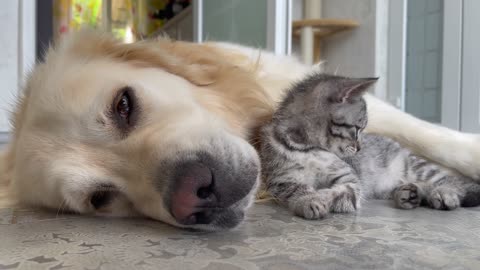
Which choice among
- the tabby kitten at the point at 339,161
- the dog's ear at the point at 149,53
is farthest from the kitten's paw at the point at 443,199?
the dog's ear at the point at 149,53

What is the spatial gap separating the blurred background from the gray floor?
229cm

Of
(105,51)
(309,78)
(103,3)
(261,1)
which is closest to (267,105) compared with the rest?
(309,78)

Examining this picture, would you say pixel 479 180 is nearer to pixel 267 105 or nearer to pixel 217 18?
pixel 267 105

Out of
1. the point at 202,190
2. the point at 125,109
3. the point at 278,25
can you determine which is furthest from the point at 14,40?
the point at 202,190

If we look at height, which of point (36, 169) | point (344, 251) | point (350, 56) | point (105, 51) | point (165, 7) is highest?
point (165, 7)

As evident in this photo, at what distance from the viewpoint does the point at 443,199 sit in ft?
4.71

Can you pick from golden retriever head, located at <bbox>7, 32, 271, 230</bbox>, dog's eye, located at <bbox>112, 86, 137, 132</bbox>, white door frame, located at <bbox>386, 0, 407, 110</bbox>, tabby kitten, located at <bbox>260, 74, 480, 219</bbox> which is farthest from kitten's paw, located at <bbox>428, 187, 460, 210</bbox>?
white door frame, located at <bbox>386, 0, 407, 110</bbox>

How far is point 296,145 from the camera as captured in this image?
1.58m

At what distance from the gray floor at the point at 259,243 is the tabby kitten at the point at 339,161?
11cm

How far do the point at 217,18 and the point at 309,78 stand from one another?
3.05m

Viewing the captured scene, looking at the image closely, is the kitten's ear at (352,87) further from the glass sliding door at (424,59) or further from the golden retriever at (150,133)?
the glass sliding door at (424,59)

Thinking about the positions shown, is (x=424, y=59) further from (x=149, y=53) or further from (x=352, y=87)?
(x=149, y=53)

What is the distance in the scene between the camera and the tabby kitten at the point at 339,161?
1.45 metres

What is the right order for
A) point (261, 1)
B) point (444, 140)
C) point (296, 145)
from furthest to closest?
point (261, 1) → point (444, 140) → point (296, 145)
